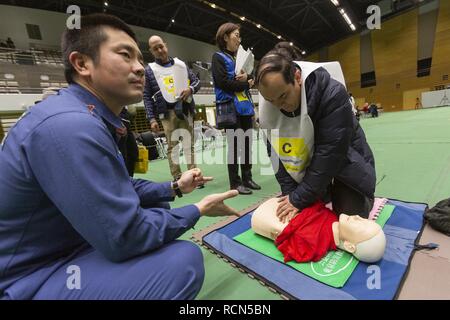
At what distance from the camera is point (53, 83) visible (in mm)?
11969

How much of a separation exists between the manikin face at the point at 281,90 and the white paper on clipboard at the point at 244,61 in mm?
1228

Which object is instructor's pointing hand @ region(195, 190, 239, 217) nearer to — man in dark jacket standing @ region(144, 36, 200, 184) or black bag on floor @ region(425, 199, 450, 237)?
black bag on floor @ region(425, 199, 450, 237)

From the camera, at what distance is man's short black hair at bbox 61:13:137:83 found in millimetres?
876

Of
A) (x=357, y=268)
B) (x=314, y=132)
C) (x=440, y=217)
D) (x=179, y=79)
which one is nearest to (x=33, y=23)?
(x=179, y=79)

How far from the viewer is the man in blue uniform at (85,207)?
2.28 ft

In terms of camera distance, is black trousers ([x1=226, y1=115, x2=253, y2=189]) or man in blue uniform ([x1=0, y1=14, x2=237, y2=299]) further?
black trousers ([x1=226, y1=115, x2=253, y2=189])

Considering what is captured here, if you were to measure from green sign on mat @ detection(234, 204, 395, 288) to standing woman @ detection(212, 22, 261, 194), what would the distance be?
3.61 ft

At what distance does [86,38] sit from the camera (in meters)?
0.88

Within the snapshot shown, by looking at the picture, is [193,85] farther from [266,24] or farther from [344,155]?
[266,24]

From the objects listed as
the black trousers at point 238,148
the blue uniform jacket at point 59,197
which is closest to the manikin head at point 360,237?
the blue uniform jacket at point 59,197

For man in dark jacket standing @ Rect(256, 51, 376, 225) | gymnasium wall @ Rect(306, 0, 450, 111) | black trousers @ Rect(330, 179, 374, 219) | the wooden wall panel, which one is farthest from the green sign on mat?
the wooden wall panel

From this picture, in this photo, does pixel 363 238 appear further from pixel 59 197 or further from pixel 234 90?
pixel 234 90

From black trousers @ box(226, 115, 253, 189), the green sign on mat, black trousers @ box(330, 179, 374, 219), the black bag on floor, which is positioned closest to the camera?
the green sign on mat
